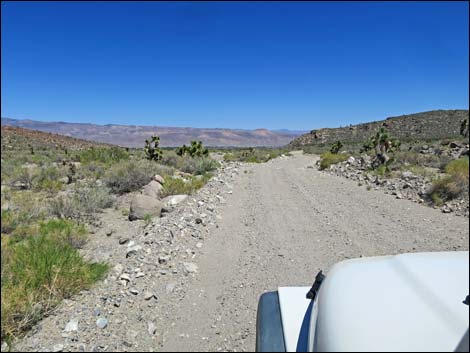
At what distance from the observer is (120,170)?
10.7 m

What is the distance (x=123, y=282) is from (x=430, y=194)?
3.47 metres

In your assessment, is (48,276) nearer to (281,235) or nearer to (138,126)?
(281,235)

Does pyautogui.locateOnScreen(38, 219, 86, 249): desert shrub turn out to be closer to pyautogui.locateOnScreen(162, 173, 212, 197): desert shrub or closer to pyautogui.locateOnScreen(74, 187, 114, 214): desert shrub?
pyautogui.locateOnScreen(74, 187, 114, 214): desert shrub

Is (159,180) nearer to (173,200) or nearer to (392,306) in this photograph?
(173,200)

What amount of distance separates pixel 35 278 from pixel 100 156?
328 inches

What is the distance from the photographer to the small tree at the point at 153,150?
63.2 feet

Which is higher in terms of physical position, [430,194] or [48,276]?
[430,194]

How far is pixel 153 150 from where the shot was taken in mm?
19625

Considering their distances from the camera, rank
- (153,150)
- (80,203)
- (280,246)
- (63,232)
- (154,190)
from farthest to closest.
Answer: (153,150) < (154,190) < (80,203) < (280,246) < (63,232)

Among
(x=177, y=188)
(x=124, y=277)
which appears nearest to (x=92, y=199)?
(x=177, y=188)

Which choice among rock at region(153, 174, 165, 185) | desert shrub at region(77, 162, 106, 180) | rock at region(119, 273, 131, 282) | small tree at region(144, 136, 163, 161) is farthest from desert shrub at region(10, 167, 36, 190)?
small tree at region(144, 136, 163, 161)

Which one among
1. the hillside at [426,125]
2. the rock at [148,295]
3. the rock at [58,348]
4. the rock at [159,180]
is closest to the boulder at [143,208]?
the rock at [159,180]

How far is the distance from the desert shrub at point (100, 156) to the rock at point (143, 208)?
225 cm

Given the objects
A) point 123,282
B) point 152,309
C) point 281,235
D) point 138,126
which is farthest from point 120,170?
point 138,126
